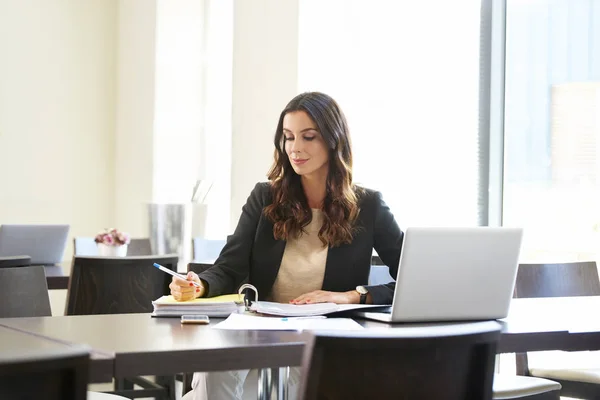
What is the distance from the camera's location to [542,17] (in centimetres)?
461

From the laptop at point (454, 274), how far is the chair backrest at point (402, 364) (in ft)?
1.97

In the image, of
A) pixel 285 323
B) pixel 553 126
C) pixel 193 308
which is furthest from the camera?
pixel 553 126

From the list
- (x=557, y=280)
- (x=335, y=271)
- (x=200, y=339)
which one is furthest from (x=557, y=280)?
(x=200, y=339)

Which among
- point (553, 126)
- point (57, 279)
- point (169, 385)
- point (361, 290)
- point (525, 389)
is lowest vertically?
point (169, 385)

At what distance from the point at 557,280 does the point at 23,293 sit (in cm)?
195

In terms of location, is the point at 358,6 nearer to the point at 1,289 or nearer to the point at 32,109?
the point at 32,109

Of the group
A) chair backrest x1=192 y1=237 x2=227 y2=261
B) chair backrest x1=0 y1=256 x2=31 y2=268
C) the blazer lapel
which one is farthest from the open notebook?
chair backrest x1=192 y1=237 x2=227 y2=261

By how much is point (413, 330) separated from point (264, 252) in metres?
1.40

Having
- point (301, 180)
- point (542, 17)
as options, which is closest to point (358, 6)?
point (542, 17)

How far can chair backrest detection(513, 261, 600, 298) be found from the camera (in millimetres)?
3331

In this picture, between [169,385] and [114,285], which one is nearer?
[114,285]

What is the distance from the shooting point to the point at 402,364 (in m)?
1.45

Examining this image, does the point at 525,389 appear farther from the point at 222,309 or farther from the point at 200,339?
the point at 200,339

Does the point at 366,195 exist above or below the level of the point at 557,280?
above
